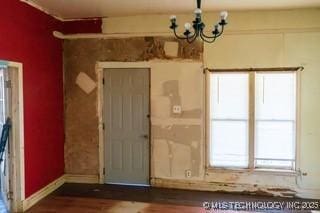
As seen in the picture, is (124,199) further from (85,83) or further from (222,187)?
(85,83)

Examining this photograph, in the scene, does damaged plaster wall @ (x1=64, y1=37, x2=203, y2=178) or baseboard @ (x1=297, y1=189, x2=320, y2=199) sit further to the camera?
damaged plaster wall @ (x1=64, y1=37, x2=203, y2=178)

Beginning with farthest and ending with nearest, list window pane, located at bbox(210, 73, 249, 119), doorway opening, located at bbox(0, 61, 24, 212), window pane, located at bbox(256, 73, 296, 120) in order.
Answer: window pane, located at bbox(210, 73, 249, 119), window pane, located at bbox(256, 73, 296, 120), doorway opening, located at bbox(0, 61, 24, 212)

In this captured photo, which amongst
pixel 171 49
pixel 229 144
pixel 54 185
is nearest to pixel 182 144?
pixel 229 144

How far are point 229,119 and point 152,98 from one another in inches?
53.0

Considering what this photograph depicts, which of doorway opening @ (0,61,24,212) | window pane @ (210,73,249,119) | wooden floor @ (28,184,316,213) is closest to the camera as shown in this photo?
doorway opening @ (0,61,24,212)

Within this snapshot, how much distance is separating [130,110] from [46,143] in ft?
4.89

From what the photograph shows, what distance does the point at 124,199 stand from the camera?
498cm

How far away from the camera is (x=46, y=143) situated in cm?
518

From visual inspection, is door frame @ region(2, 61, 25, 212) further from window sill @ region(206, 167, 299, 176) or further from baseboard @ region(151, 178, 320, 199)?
window sill @ region(206, 167, 299, 176)

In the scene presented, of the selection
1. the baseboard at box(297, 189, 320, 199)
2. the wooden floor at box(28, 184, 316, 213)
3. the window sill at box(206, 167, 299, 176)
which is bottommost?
the wooden floor at box(28, 184, 316, 213)

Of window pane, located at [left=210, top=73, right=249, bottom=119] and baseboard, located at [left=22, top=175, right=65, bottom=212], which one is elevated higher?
window pane, located at [left=210, top=73, right=249, bottom=119]

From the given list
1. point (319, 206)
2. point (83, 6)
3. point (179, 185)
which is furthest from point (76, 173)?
point (319, 206)

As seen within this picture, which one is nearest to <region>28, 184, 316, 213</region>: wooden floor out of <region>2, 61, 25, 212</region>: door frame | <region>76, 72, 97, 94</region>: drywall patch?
<region>2, 61, 25, 212</region>: door frame

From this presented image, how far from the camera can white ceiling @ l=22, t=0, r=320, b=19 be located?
4.59 m
